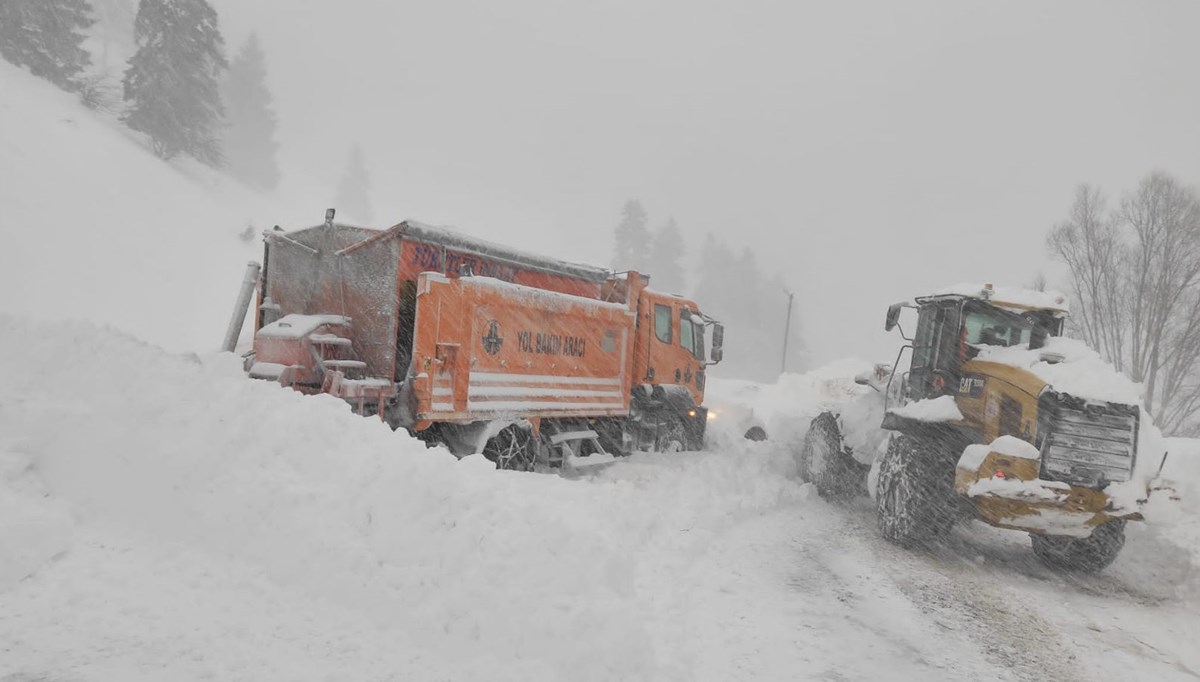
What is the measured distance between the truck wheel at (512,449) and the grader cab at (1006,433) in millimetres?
4382

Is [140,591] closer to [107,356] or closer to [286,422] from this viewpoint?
[286,422]

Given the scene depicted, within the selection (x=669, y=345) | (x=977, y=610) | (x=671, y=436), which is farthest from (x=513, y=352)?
(x=977, y=610)

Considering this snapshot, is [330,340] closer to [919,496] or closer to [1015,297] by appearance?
[919,496]

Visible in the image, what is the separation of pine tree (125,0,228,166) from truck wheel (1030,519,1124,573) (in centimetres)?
3669

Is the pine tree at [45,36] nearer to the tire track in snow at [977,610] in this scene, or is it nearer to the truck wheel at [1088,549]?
the tire track in snow at [977,610]

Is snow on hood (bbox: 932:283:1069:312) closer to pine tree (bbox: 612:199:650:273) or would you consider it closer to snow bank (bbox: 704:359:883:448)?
snow bank (bbox: 704:359:883:448)

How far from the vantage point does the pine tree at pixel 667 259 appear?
5700 centimetres

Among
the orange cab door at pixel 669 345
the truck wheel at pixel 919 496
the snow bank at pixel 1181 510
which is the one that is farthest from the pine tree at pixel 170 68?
the snow bank at pixel 1181 510

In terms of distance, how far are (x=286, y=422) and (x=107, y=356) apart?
1402 millimetres

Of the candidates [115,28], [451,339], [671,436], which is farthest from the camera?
[115,28]

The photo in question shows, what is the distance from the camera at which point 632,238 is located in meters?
56.6

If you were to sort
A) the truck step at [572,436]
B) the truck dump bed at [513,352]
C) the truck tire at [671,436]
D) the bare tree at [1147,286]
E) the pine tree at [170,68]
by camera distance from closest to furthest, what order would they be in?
1. the truck dump bed at [513,352]
2. the truck step at [572,436]
3. the truck tire at [671,436]
4. the bare tree at [1147,286]
5. the pine tree at [170,68]

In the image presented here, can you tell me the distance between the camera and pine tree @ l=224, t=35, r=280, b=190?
155 feet

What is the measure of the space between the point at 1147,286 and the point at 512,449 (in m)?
21.0
